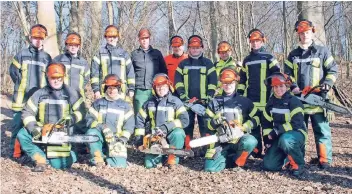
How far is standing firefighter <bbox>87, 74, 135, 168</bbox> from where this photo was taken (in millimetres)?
5926

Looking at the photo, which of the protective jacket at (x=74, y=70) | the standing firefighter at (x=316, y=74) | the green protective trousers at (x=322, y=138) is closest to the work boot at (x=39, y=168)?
the protective jacket at (x=74, y=70)

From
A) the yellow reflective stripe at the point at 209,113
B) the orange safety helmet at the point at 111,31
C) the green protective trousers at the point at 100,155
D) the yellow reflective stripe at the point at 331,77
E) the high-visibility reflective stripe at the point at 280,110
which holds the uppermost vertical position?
the orange safety helmet at the point at 111,31

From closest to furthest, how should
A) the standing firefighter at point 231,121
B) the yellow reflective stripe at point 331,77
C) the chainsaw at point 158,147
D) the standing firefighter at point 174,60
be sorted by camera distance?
the yellow reflective stripe at point 331,77, the standing firefighter at point 231,121, the chainsaw at point 158,147, the standing firefighter at point 174,60

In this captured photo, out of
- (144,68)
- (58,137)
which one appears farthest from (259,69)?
(58,137)

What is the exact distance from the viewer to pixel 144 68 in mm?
6969

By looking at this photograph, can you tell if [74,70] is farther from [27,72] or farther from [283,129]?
[283,129]

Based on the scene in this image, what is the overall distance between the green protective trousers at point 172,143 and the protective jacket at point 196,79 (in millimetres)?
894

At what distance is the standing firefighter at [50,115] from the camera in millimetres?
5840

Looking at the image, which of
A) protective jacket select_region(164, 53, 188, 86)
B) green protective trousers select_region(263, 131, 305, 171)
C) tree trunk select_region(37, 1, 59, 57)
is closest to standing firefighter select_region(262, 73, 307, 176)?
green protective trousers select_region(263, 131, 305, 171)

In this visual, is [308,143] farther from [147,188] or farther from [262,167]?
[147,188]

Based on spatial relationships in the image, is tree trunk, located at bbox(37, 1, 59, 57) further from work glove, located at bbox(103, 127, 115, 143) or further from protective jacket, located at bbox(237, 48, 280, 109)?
protective jacket, located at bbox(237, 48, 280, 109)

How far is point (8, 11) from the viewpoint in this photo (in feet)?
69.4

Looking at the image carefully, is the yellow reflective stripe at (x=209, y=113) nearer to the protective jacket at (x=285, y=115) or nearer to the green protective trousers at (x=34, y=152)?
the protective jacket at (x=285, y=115)

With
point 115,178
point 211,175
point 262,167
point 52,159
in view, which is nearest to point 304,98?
point 262,167
